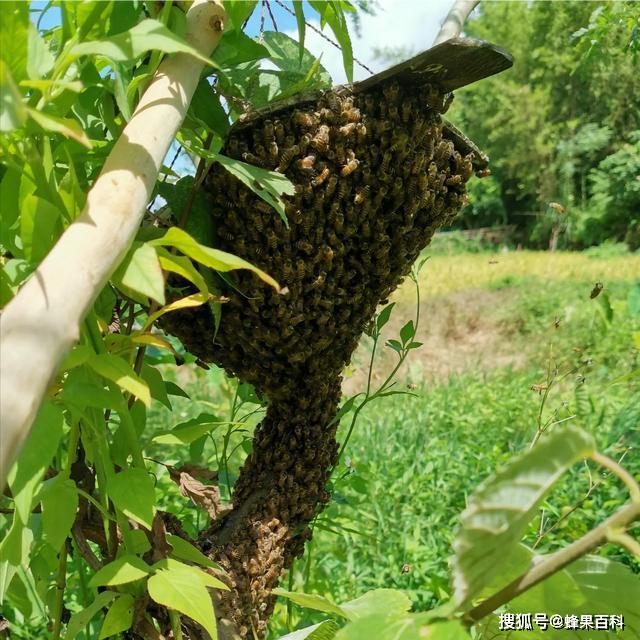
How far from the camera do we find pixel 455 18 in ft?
3.99

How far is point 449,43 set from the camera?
2.69 ft

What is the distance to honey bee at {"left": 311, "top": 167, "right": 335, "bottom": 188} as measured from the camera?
35.4 inches

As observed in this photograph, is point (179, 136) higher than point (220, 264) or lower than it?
higher

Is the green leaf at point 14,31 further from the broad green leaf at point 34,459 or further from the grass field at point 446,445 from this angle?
the grass field at point 446,445

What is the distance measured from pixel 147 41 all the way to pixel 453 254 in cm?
1839

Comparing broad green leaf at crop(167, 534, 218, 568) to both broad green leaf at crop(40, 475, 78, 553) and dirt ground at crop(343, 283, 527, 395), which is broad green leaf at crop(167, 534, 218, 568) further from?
dirt ground at crop(343, 283, 527, 395)

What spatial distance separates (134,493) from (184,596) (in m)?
0.11

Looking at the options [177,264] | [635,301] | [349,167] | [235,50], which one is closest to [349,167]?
[349,167]

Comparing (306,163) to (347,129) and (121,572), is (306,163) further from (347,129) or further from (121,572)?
(121,572)

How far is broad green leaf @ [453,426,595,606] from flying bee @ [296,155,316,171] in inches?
21.2

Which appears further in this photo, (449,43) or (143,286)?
(449,43)

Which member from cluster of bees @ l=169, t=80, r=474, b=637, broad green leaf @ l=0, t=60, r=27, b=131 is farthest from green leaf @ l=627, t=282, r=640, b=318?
broad green leaf @ l=0, t=60, r=27, b=131

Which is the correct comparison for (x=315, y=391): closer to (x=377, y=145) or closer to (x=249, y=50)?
(x=377, y=145)

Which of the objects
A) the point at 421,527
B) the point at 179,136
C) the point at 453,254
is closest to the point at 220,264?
the point at 179,136
